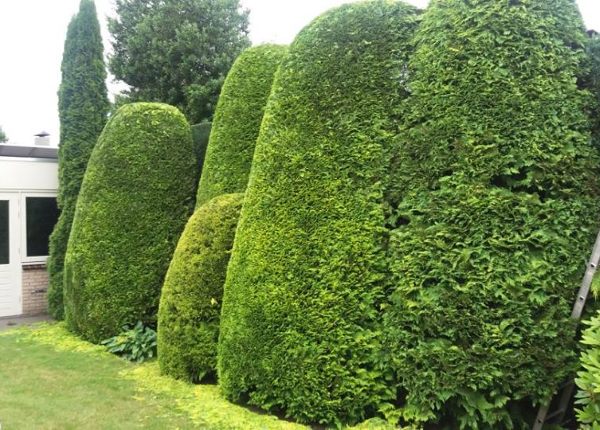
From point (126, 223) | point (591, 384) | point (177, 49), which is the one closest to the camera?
point (591, 384)

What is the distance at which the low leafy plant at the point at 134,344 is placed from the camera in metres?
6.27

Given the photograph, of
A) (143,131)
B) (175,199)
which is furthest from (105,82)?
(175,199)

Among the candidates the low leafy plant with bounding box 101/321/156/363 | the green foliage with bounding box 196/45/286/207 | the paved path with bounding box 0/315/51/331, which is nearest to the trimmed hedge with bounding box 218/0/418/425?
the green foliage with bounding box 196/45/286/207

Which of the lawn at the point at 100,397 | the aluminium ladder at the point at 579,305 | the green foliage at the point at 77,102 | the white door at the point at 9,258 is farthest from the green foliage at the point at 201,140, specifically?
the aluminium ladder at the point at 579,305

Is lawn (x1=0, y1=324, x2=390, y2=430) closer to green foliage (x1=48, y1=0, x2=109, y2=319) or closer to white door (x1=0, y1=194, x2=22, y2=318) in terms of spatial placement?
white door (x1=0, y1=194, x2=22, y2=318)

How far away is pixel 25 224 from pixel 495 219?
9.21 meters

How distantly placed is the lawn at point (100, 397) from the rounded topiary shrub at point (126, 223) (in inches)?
27.3

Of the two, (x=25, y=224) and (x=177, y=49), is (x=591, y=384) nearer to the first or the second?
(x=25, y=224)

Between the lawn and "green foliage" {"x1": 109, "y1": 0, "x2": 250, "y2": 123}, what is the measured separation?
33.5 ft

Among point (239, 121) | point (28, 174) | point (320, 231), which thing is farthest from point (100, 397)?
point (28, 174)

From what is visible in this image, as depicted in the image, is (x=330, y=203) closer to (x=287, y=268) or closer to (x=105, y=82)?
(x=287, y=268)

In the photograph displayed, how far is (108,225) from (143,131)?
153 centimetres

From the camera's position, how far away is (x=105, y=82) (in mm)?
9477

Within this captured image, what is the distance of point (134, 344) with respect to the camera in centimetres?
642
